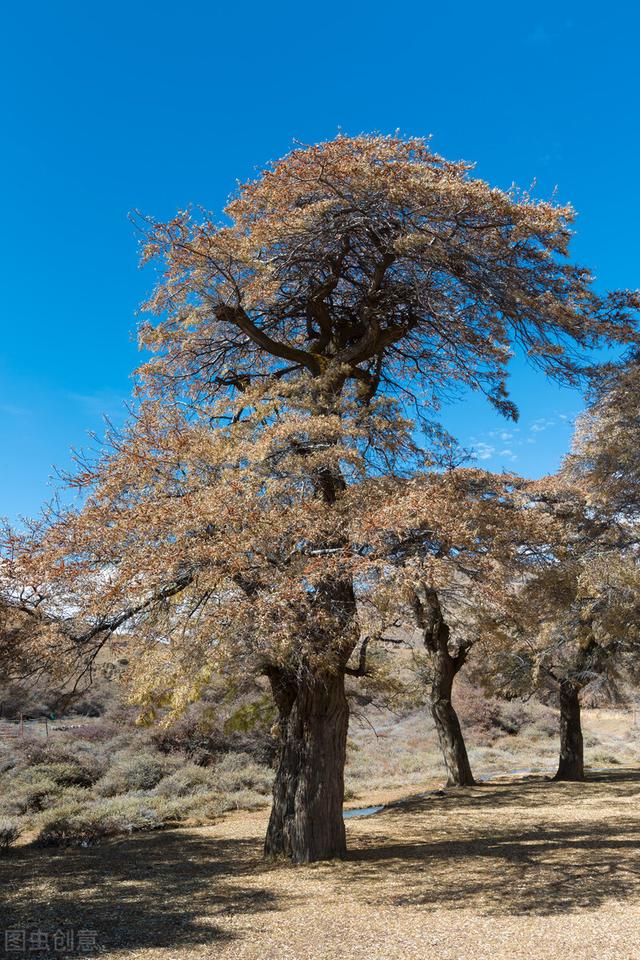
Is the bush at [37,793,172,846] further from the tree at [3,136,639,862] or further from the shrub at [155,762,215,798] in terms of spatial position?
the tree at [3,136,639,862]

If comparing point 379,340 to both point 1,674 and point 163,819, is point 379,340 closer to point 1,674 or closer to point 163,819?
point 1,674

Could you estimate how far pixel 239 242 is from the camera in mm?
9695

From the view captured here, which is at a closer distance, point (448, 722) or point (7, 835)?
point (7, 835)

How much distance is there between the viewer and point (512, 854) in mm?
9148

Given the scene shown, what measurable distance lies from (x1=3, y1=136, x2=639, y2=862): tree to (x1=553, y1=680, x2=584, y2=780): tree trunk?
1214 cm

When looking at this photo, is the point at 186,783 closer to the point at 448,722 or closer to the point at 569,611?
the point at 448,722

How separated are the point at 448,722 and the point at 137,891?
12.1m

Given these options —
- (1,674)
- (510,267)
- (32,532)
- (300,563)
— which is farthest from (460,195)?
(1,674)

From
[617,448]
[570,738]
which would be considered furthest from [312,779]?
[570,738]

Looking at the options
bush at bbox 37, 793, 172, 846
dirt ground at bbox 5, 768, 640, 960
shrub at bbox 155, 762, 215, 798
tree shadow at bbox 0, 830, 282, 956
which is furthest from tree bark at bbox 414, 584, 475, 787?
tree shadow at bbox 0, 830, 282, 956

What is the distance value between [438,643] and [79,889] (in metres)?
12.7

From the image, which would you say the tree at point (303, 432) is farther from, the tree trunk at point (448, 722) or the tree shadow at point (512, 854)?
the tree trunk at point (448, 722)

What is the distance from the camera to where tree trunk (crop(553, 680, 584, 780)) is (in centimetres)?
1944

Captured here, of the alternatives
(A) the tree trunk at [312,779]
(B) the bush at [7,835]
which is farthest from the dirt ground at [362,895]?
(B) the bush at [7,835]
